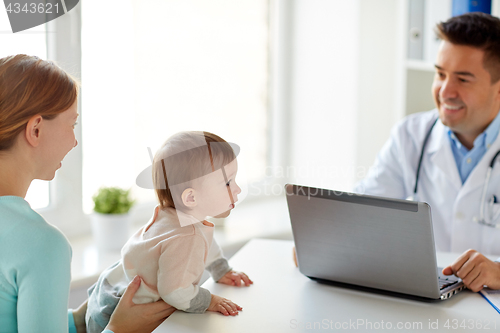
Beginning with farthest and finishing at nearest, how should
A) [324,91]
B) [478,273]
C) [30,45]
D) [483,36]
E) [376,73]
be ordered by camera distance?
[324,91] → [376,73] → [483,36] → [30,45] → [478,273]

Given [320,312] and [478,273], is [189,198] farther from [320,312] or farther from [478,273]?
[478,273]

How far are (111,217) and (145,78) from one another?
1.72 feet

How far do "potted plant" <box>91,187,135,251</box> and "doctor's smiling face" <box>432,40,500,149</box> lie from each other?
3.77ft

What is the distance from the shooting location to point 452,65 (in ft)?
5.33

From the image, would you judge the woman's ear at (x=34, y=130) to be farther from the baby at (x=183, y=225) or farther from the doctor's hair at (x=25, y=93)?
the baby at (x=183, y=225)

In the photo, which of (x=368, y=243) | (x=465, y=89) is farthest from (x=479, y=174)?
(x=368, y=243)

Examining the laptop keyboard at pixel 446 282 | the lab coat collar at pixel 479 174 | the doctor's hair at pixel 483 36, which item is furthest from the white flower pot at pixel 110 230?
the doctor's hair at pixel 483 36

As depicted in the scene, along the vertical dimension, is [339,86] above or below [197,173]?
above

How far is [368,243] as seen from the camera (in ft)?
3.26

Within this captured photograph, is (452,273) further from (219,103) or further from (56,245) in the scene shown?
(219,103)

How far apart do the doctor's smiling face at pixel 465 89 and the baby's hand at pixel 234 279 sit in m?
0.98

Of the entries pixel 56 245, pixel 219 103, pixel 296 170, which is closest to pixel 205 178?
pixel 56 245

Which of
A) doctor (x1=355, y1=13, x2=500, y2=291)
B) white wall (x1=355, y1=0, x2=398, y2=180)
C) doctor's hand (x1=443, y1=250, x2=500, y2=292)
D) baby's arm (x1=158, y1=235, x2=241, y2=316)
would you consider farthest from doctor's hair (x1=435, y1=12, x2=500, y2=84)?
baby's arm (x1=158, y1=235, x2=241, y2=316)

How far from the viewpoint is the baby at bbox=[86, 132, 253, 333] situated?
92 cm
